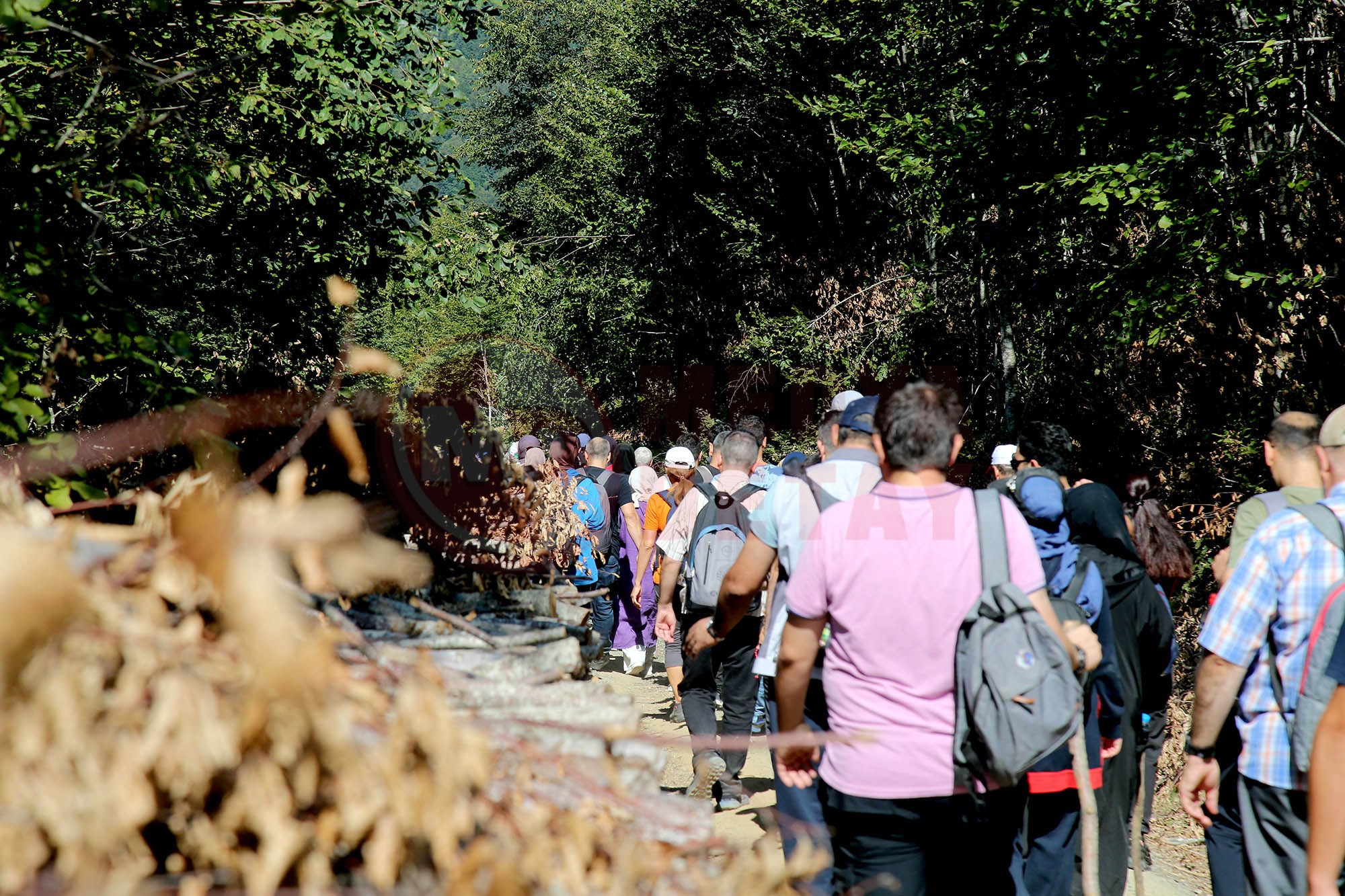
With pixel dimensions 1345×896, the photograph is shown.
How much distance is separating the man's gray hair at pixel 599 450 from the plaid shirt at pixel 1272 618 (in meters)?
7.40

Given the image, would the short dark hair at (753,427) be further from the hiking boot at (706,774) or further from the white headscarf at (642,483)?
the white headscarf at (642,483)

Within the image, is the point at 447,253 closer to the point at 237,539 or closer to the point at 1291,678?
the point at 1291,678

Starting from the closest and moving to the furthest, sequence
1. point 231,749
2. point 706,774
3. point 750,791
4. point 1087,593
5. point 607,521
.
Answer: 1. point 231,749
2. point 1087,593
3. point 706,774
4. point 750,791
5. point 607,521

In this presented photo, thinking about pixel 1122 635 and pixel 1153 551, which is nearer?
pixel 1122 635

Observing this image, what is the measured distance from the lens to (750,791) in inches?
284

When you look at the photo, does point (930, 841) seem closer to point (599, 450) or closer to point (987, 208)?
point (599, 450)

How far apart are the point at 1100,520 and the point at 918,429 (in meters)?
2.07

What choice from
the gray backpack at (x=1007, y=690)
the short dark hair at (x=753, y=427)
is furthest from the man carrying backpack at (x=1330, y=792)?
the short dark hair at (x=753, y=427)

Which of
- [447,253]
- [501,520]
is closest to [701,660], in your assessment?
[501,520]

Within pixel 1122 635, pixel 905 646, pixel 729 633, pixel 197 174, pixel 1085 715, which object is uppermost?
pixel 197 174

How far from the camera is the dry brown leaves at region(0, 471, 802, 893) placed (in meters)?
1.18

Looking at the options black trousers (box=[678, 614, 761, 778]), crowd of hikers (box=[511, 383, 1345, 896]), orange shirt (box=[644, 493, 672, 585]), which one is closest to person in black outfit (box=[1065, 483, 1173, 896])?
crowd of hikers (box=[511, 383, 1345, 896])

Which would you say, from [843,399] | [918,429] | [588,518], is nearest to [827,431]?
[843,399]

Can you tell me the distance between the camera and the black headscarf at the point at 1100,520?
189 inches
